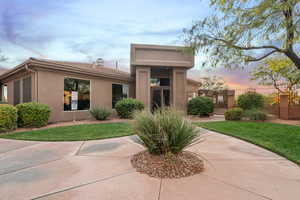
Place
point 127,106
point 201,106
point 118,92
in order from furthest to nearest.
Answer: point 118,92
point 201,106
point 127,106

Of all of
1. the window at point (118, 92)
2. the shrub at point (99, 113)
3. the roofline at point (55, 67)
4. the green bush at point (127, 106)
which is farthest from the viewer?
the window at point (118, 92)

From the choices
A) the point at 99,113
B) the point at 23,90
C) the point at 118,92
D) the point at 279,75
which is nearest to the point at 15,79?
the point at 23,90

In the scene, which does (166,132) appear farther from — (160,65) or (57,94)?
(160,65)

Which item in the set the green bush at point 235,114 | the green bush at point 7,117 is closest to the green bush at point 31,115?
the green bush at point 7,117

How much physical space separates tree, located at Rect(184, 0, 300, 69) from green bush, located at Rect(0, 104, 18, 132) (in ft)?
30.5

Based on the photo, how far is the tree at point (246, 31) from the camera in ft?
17.3

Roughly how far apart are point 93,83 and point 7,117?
16.5ft

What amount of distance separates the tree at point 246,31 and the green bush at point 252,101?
3.43 meters

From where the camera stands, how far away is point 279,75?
12766 millimetres

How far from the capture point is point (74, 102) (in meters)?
8.63

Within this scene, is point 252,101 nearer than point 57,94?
No

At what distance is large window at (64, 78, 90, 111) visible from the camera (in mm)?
8711

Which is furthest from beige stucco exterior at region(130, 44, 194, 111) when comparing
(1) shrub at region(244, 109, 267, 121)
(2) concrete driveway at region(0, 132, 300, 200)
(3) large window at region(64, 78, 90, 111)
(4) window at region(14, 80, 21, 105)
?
(4) window at region(14, 80, 21, 105)

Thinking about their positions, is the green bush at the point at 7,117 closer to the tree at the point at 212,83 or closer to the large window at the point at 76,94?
the large window at the point at 76,94
